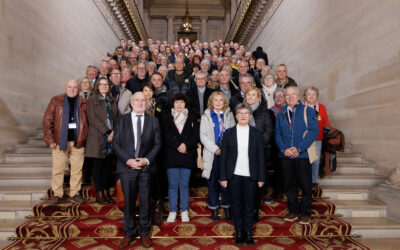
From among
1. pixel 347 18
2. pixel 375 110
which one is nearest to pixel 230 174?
pixel 375 110

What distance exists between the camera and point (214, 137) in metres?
3.59

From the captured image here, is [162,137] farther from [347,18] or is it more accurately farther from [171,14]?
[171,14]

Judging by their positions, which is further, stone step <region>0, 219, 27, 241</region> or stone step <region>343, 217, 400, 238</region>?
stone step <region>343, 217, 400, 238</region>

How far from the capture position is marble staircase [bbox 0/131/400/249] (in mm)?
3566

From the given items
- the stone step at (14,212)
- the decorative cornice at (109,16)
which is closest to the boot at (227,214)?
the stone step at (14,212)

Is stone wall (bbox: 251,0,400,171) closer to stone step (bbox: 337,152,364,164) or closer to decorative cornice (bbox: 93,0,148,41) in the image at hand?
stone step (bbox: 337,152,364,164)

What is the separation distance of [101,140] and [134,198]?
1.15 metres

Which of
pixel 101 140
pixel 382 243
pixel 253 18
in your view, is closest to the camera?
pixel 382 243

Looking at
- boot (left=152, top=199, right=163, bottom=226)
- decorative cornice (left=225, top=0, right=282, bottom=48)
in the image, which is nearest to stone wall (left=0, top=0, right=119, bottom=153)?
boot (left=152, top=199, right=163, bottom=226)

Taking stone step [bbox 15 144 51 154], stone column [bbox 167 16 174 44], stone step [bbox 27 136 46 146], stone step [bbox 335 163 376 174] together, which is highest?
stone column [bbox 167 16 174 44]

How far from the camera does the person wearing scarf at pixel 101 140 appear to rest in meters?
3.81

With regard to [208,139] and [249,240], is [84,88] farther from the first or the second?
[249,240]

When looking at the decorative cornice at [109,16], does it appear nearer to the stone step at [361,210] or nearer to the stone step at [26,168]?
the stone step at [26,168]

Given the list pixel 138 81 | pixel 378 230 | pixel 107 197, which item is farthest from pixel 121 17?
pixel 378 230
